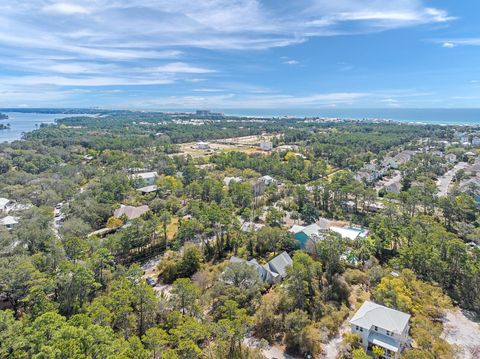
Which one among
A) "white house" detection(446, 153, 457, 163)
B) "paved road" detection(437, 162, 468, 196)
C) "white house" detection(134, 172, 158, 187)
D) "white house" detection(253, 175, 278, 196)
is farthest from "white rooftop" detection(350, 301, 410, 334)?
"white house" detection(446, 153, 457, 163)

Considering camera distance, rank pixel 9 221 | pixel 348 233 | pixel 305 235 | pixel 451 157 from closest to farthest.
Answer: pixel 305 235
pixel 348 233
pixel 9 221
pixel 451 157

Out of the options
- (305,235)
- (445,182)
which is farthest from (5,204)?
(445,182)

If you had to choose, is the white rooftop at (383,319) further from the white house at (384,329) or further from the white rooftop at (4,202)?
→ the white rooftop at (4,202)

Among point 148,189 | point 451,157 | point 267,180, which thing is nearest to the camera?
point 148,189

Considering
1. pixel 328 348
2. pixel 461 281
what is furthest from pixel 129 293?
pixel 461 281

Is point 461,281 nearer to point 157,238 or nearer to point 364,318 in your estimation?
point 364,318

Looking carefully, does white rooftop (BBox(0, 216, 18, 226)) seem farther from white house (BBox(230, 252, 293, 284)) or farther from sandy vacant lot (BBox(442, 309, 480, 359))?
sandy vacant lot (BBox(442, 309, 480, 359))

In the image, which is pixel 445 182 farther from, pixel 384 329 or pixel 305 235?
pixel 384 329
